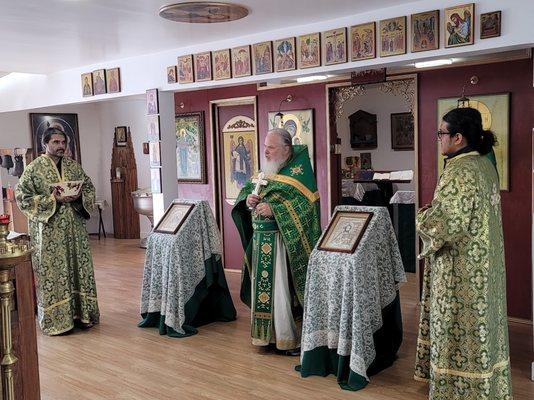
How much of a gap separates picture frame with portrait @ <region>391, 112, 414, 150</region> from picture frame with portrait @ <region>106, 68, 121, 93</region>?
4133 mm

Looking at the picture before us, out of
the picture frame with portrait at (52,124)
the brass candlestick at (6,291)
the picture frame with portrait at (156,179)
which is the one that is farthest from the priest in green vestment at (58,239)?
the picture frame with portrait at (52,124)

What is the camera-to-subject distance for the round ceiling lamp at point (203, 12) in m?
4.06

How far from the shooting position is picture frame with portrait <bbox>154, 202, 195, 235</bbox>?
15.3 feet

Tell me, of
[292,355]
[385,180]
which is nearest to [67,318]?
[292,355]

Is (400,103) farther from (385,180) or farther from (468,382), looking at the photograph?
(468,382)

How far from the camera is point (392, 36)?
13.8ft

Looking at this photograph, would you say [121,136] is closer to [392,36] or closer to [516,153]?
[392,36]

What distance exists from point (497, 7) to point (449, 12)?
0.99 feet

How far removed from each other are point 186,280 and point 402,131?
4946 millimetres

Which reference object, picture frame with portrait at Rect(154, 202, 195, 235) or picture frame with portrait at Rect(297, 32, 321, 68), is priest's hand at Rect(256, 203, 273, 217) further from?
picture frame with portrait at Rect(297, 32, 321, 68)

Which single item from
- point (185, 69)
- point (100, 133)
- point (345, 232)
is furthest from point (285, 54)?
point (100, 133)

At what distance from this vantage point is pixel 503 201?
15.7ft

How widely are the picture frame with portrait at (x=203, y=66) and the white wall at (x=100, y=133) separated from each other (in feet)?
14.0

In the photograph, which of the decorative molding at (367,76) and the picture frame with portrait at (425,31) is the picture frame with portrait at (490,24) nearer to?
the picture frame with portrait at (425,31)
